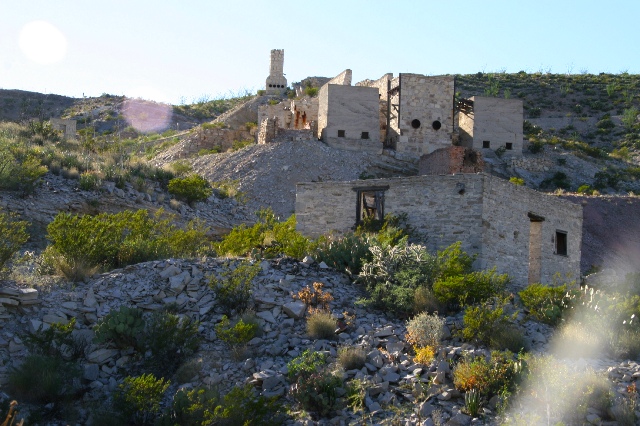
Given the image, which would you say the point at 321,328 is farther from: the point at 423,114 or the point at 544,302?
the point at 423,114

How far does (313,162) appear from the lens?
34562 millimetres

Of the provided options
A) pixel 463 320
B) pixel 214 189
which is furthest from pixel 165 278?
pixel 214 189

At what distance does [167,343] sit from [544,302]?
24.0ft

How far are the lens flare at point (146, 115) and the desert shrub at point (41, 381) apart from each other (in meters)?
45.4

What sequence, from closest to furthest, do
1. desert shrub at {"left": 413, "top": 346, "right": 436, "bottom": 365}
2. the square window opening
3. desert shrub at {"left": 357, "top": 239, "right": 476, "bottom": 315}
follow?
desert shrub at {"left": 413, "top": 346, "right": 436, "bottom": 365}
desert shrub at {"left": 357, "top": 239, "right": 476, "bottom": 315}
the square window opening

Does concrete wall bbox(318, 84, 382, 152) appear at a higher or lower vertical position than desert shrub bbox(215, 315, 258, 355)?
higher

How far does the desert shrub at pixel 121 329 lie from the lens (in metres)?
13.4

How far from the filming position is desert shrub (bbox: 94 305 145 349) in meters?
13.4

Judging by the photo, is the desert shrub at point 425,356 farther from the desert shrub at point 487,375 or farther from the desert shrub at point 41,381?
the desert shrub at point 41,381

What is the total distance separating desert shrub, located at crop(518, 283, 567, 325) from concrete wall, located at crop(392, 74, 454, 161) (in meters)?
22.6

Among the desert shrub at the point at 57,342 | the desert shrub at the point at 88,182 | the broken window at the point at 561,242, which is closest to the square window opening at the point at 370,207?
the broken window at the point at 561,242

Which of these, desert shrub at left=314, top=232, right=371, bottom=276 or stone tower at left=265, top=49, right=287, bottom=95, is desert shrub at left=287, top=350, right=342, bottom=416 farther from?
stone tower at left=265, top=49, right=287, bottom=95

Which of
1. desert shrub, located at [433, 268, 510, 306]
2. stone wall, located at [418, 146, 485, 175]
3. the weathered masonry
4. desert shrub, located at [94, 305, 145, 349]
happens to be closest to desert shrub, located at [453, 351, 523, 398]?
desert shrub, located at [433, 268, 510, 306]

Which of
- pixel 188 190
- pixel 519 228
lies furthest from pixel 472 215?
pixel 188 190
